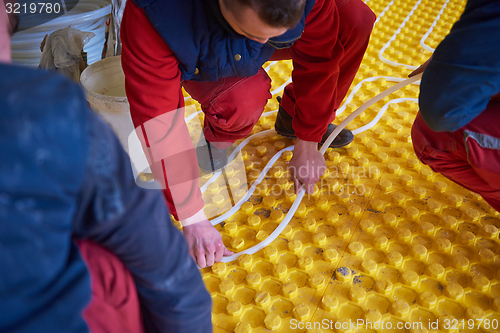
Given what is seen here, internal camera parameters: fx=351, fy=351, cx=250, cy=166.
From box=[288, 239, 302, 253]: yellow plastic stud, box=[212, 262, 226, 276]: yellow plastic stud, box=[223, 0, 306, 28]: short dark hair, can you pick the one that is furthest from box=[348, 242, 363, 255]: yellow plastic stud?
box=[223, 0, 306, 28]: short dark hair

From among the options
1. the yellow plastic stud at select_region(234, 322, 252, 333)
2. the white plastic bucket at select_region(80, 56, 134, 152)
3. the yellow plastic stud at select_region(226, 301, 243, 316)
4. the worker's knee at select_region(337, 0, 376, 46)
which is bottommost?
the yellow plastic stud at select_region(226, 301, 243, 316)

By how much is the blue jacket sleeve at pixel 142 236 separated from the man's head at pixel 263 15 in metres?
0.40

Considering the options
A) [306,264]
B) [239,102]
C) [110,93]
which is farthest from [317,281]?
[110,93]

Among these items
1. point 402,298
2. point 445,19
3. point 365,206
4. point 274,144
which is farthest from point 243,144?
point 445,19

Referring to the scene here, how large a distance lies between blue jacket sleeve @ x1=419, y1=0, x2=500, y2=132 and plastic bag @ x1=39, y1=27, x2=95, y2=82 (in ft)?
3.57

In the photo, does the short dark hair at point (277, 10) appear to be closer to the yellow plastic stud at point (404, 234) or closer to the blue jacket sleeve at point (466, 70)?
the blue jacket sleeve at point (466, 70)

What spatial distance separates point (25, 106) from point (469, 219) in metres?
1.11

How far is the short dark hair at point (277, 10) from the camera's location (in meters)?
0.61

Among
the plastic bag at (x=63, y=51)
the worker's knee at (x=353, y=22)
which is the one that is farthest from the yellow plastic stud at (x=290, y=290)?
the plastic bag at (x=63, y=51)

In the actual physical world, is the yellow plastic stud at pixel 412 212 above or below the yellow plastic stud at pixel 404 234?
above

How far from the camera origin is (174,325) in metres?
0.44

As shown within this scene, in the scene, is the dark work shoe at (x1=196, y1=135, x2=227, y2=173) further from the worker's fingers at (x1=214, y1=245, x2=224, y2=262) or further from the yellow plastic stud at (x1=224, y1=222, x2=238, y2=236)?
the worker's fingers at (x1=214, y1=245, x2=224, y2=262)

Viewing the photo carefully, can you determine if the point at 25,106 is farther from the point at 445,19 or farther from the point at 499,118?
the point at 445,19

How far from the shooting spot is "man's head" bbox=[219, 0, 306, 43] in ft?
2.02
